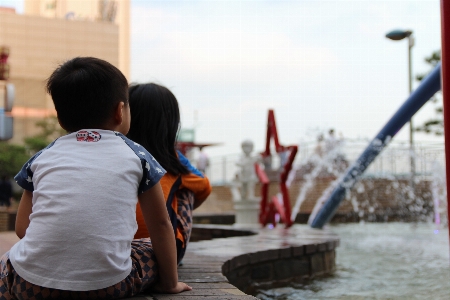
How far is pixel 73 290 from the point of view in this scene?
1558mm

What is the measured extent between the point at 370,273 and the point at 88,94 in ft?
9.05

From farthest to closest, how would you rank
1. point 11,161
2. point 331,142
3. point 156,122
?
point 11,161 < point 331,142 < point 156,122

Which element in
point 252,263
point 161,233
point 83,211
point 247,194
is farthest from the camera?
point 247,194

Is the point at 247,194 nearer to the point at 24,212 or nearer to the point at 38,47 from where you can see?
the point at 24,212

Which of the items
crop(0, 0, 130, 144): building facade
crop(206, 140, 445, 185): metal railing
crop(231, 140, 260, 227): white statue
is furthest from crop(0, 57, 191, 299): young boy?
crop(0, 0, 130, 144): building facade

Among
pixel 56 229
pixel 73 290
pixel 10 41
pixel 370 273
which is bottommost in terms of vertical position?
pixel 370 273

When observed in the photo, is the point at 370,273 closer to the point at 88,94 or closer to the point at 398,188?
the point at 88,94

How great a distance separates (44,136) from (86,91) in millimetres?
25617

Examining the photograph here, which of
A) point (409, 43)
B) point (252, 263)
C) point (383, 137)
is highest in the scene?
point (409, 43)

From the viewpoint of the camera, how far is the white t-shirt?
156 centimetres

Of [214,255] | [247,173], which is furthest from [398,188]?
[214,255]

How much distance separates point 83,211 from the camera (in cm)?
157

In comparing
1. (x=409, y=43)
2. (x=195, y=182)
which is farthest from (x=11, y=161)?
(x=195, y=182)

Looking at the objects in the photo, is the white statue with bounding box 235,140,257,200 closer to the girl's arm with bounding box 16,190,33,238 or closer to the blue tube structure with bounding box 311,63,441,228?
the blue tube structure with bounding box 311,63,441,228
